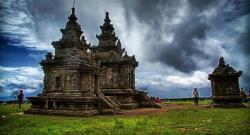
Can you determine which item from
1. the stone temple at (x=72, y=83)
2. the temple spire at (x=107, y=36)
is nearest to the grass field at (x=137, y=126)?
the stone temple at (x=72, y=83)

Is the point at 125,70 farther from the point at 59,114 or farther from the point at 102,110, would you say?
the point at 59,114

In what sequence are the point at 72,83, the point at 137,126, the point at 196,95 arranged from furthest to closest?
1. the point at 196,95
2. the point at 72,83
3. the point at 137,126

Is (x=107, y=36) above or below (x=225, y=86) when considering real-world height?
above

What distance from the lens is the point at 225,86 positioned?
86.8 feet

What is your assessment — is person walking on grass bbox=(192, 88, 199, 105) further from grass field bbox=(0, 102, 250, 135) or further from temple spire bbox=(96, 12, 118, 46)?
grass field bbox=(0, 102, 250, 135)

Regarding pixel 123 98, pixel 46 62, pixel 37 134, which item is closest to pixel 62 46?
pixel 46 62

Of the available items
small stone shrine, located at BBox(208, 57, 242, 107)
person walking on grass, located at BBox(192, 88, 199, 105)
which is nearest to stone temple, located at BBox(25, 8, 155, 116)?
person walking on grass, located at BBox(192, 88, 199, 105)

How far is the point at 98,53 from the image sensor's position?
31984 millimetres

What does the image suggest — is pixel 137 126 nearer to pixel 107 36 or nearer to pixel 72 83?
pixel 72 83

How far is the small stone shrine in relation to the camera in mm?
25797

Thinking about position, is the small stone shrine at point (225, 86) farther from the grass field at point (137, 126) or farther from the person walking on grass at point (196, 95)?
the grass field at point (137, 126)

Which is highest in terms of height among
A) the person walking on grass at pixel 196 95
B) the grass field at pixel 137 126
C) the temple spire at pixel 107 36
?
the temple spire at pixel 107 36

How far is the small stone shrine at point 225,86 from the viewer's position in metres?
25.8

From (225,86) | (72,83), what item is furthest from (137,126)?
(225,86)
